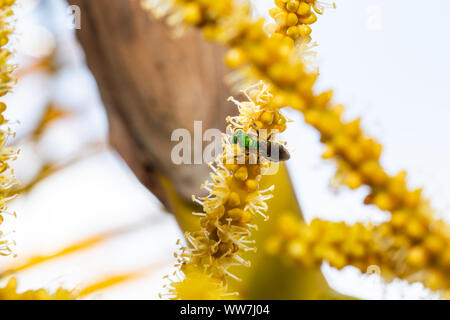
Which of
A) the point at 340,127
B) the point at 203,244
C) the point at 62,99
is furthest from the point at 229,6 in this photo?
the point at 62,99

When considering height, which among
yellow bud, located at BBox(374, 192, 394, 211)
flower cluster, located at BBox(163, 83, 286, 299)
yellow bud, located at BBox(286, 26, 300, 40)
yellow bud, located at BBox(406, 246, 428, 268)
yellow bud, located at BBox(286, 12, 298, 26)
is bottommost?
yellow bud, located at BBox(406, 246, 428, 268)

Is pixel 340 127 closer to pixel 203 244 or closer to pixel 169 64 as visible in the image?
pixel 203 244

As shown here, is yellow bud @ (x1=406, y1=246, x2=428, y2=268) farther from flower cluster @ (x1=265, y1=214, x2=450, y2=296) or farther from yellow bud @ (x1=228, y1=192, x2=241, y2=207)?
yellow bud @ (x1=228, y1=192, x2=241, y2=207)

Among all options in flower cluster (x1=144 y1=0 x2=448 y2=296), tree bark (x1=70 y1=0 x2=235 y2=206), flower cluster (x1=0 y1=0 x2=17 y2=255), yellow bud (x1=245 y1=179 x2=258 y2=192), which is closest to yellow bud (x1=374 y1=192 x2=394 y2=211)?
flower cluster (x1=144 y1=0 x2=448 y2=296)

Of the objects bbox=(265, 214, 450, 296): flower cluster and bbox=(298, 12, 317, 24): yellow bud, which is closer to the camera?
bbox=(265, 214, 450, 296): flower cluster

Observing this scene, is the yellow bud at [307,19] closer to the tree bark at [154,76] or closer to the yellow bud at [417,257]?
the yellow bud at [417,257]

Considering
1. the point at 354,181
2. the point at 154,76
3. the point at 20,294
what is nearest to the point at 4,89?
the point at 20,294
